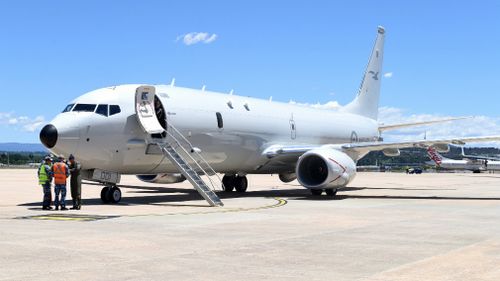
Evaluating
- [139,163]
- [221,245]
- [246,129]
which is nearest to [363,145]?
[246,129]

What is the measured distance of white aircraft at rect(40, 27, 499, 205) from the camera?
1975 cm

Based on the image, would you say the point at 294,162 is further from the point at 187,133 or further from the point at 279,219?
the point at 279,219

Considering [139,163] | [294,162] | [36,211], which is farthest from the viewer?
[294,162]

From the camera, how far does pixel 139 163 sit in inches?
822

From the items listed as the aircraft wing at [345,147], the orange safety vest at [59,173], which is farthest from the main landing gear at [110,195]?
the aircraft wing at [345,147]

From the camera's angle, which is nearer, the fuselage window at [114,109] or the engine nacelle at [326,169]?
the fuselage window at [114,109]

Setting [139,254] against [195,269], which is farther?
[139,254]

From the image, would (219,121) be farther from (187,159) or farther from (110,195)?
(110,195)

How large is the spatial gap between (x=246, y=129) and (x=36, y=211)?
9.98m

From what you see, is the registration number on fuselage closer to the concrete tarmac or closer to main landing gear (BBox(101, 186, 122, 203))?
main landing gear (BBox(101, 186, 122, 203))

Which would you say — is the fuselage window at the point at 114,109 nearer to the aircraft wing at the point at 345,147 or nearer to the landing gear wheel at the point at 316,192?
the aircraft wing at the point at 345,147

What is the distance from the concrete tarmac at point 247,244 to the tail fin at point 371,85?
62.2 feet

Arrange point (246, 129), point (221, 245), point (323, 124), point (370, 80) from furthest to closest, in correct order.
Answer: point (370, 80) → point (323, 124) → point (246, 129) → point (221, 245)

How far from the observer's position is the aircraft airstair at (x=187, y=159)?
1985 cm
